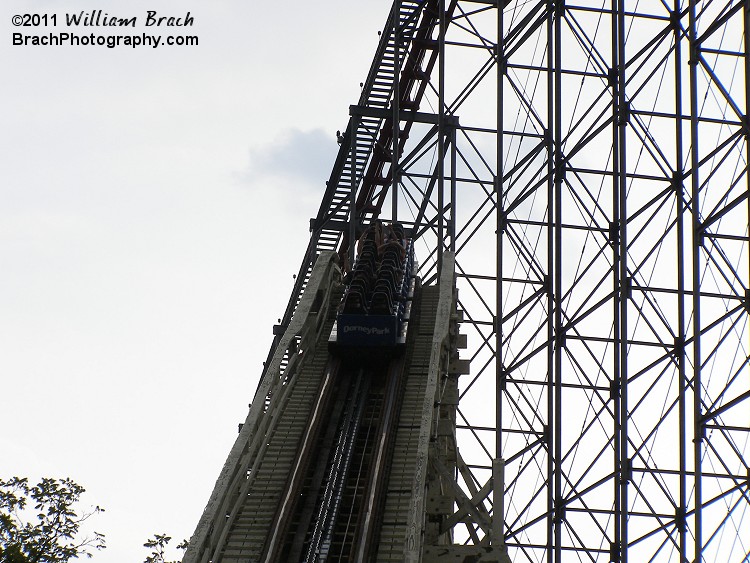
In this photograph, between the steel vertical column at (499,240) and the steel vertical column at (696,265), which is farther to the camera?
the steel vertical column at (499,240)

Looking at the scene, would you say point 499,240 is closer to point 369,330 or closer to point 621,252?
point 621,252

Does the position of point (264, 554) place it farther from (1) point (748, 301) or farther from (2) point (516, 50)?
(2) point (516, 50)

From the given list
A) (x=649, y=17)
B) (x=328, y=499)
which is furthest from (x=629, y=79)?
(x=328, y=499)

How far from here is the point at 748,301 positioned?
2527cm

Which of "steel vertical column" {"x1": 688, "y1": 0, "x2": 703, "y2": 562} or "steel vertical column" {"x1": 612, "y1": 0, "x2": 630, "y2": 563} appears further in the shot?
"steel vertical column" {"x1": 612, "y1": 0, "x2": 630, "y2": 563}

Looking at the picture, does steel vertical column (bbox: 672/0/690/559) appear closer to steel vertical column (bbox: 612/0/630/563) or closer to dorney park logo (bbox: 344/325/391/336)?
steel vertical column (bbox: 612/0/630/563)

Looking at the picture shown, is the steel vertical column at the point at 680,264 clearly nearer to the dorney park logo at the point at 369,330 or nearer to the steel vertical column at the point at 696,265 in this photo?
the steel vertical column at the point at 696,265

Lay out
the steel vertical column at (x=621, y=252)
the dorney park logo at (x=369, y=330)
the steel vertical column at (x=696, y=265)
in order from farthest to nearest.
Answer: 1. the steel vertical column at (x=621, y=252)
2. the steel vertical column at (x=696, y=265)
3. the dorney park logo at (x=369, y=330)

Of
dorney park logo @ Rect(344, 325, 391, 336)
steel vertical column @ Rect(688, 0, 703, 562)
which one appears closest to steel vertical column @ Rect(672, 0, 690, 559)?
steel vertical column @ Rect(688, 0, 703, 562)

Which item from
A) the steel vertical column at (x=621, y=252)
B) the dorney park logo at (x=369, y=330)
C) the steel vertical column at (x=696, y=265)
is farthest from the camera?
the steel vertical column at (x=621, y=252)

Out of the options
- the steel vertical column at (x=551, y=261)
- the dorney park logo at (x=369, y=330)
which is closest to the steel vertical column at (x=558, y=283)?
the steel vertical column at (x=551, y=261)

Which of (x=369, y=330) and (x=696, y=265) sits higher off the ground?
(x=696, y=265)

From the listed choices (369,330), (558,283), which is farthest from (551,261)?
(369,330)

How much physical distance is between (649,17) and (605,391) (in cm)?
792
